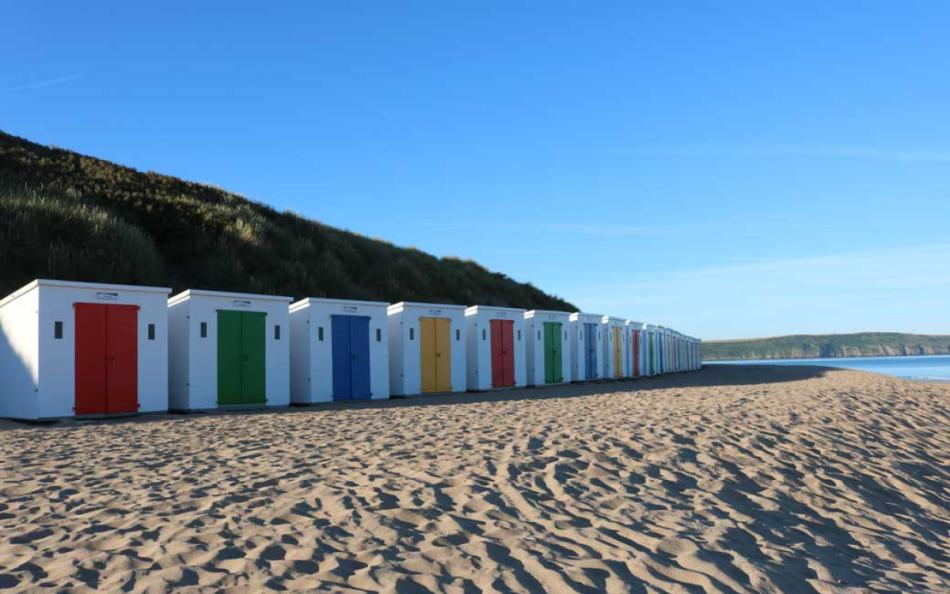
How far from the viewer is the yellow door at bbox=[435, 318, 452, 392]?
18688 mm

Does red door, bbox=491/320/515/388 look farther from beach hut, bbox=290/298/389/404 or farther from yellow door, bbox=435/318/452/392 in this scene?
beach hut, bbox=290/298/389/404

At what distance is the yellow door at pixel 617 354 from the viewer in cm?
2734

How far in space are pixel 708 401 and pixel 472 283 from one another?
2873 cm

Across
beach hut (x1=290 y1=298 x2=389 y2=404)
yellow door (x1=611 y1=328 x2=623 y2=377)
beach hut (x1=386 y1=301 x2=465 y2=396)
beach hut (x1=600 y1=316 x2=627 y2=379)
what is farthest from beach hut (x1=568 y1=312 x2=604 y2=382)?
beach hut (x1=290 y1=298 x2=389 y2=404)

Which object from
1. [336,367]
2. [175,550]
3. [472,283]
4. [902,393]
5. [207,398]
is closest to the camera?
[175,550]

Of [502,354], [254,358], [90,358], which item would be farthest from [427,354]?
[90,358]

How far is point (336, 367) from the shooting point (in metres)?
16.4

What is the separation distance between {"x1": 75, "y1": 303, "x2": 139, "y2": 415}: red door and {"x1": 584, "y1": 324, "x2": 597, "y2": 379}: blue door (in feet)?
50.2

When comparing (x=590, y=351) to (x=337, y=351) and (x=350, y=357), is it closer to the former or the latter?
(x=350, y=357)

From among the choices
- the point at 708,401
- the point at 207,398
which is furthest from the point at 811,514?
the point at 207,398

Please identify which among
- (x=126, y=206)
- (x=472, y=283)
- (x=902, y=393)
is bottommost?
(x=902, y=393)

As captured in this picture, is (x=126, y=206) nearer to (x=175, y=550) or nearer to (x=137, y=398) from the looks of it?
(x=137, y=398)

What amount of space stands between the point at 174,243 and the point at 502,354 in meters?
15.8

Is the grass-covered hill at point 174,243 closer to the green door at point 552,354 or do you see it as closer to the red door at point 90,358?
the red door at point 90,358
